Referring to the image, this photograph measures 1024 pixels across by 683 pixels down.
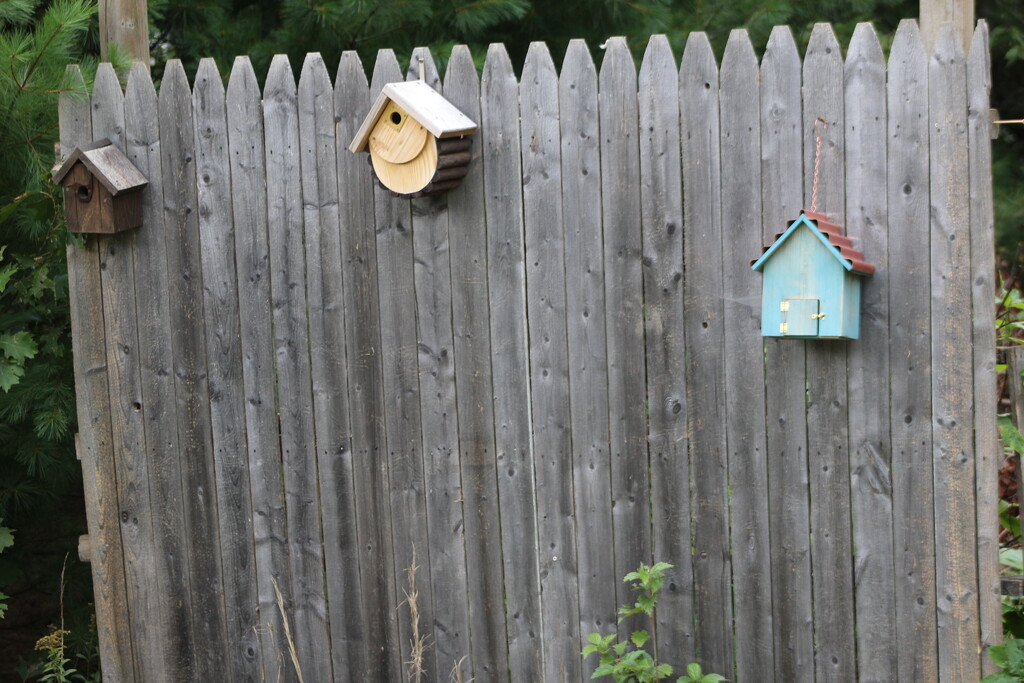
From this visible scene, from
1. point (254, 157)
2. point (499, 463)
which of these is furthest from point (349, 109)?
point (499, 463)

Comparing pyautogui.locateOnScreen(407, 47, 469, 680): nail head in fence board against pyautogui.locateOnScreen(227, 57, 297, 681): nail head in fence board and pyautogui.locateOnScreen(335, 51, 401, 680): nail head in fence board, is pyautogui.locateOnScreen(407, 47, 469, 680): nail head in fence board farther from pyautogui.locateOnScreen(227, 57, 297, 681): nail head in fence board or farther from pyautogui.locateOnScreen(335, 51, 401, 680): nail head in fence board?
pyautogui.locateOnScreen(227, 57, 297, 681): nail head in fence board

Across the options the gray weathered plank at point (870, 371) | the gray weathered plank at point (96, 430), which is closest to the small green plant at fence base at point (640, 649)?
the gray weathered plank at point (870, 371)

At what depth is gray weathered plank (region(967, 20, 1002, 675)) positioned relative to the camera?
2846 mm

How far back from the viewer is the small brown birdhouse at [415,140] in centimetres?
318

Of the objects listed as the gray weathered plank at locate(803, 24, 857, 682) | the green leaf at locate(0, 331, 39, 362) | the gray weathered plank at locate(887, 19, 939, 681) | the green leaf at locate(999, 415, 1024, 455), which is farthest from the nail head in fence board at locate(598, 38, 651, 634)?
the green leaf at locate(0, 331, 39, 362)

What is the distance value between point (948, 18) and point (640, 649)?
6.70ft

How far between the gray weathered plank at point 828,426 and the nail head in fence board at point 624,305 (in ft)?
1.63

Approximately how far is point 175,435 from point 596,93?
6.07ft

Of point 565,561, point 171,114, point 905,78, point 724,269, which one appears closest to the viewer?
point 905,78

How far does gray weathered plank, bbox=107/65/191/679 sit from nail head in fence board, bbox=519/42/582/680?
1.31m

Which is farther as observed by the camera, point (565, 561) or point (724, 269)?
point (565, 561)

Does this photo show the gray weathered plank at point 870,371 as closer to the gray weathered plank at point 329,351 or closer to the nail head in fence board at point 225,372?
the gray weathered plank at point 329,351

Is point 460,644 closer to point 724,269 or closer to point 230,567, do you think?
point 230,567

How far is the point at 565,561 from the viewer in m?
3.35
